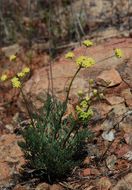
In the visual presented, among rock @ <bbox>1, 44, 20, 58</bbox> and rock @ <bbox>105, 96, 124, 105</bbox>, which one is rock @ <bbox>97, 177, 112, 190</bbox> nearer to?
rock @ <bbox>105, 96, 124, 105</bbox>

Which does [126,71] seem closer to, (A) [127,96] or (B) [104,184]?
(A) [127,96]

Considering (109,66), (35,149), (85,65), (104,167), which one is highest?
(85,65)

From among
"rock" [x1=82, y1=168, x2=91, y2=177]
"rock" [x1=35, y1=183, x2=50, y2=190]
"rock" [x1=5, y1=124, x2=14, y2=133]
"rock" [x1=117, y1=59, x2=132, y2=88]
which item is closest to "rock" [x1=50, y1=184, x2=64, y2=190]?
"rock" [x1=35, y1=183, x2=50, y2=190]

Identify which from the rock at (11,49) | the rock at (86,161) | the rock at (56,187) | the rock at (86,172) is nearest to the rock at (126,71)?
the rock at (86,161)

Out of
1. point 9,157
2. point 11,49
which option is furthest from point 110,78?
point 11,49

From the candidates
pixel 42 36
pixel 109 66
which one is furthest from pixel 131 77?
pixel 42 36

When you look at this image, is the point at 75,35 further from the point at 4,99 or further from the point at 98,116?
the point at 98,116

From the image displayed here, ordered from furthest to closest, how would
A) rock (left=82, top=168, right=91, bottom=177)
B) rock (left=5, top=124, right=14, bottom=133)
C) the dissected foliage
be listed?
rock (left=5, top=124, right=14, bottom=133) → rock (left=82, top=168, right=91, bottom=177) → the dissected foliage
